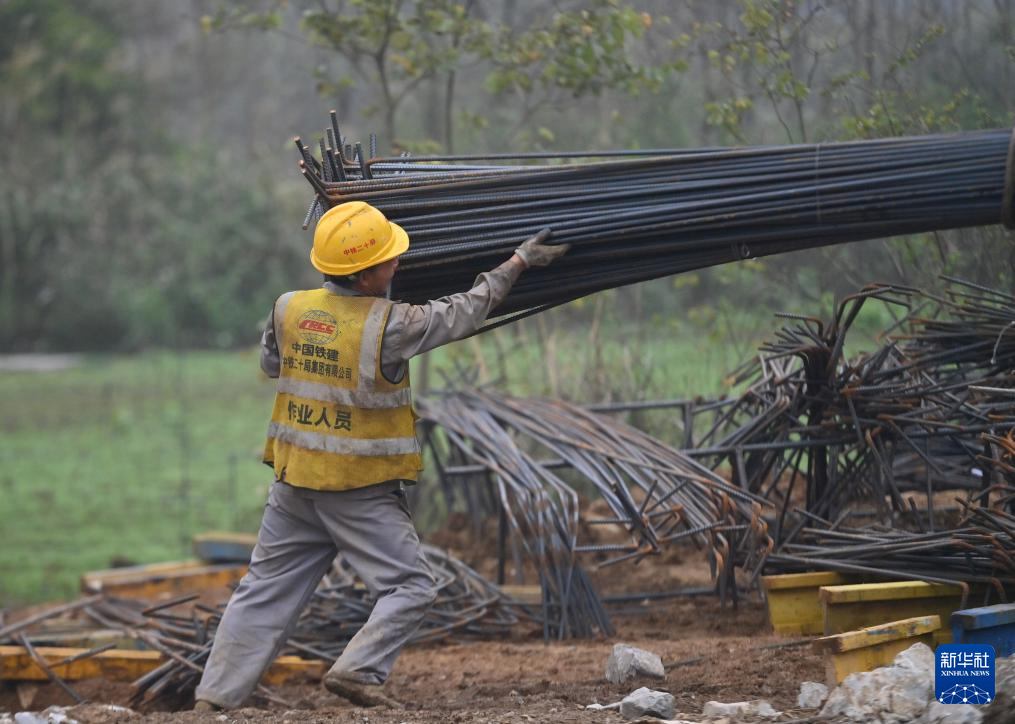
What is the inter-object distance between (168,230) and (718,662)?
21.6 m

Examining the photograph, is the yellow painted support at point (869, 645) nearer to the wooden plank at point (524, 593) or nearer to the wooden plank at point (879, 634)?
the wooden plank at point (879, 634)

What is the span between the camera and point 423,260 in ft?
15.6

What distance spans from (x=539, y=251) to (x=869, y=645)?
1789 millimetres

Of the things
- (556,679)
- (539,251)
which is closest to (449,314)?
(539,251)

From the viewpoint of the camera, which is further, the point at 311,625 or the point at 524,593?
the point at 524,593

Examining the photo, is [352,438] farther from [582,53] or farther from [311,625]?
[582,53]

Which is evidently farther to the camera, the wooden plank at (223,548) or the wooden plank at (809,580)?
the wooden plank at (223,548)

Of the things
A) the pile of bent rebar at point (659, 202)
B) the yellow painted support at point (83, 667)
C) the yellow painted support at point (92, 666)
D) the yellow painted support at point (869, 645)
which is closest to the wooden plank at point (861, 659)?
the yellow painted support at point (869, 645)

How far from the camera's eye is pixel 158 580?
→ 23.9ft

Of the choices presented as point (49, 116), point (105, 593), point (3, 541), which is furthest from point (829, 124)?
point (49, 116)

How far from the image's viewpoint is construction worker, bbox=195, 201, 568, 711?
4434 millimetres

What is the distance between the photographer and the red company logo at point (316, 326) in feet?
14.8

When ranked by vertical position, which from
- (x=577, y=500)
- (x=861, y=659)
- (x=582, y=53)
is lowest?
(x=861, y=659)

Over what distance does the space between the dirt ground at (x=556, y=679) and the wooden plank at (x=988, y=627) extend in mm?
549
